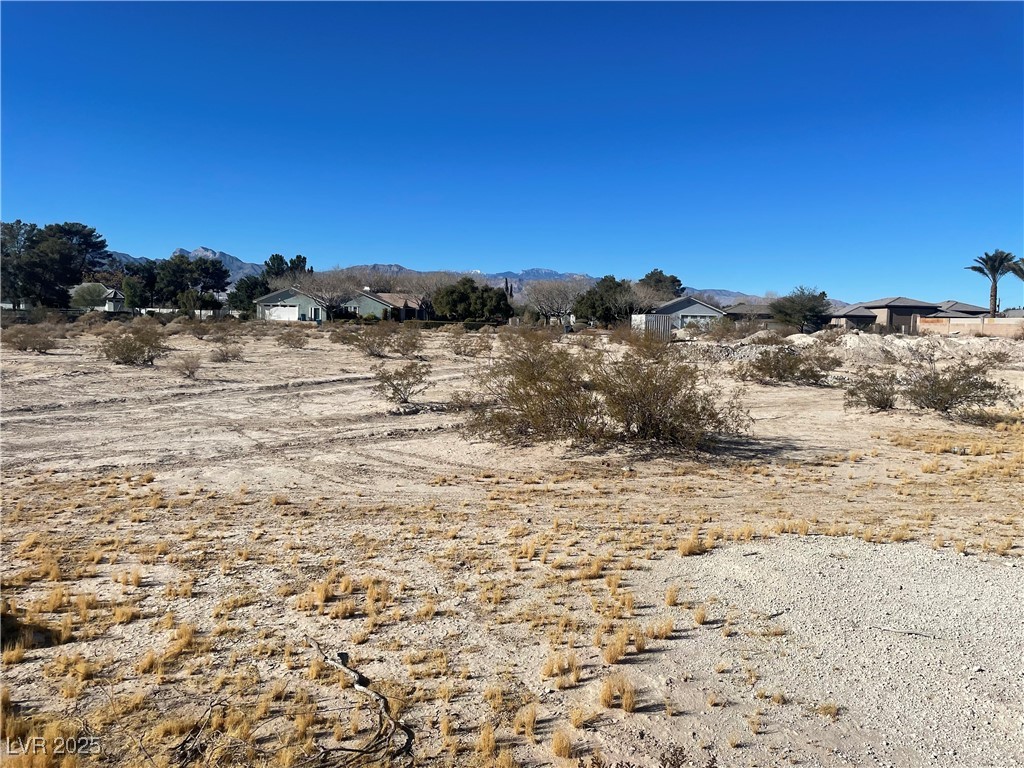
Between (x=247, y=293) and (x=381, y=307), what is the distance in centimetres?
2061

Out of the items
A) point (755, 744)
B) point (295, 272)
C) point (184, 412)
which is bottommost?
point (755, 744)

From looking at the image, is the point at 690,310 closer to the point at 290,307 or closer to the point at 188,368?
the point at 290,307

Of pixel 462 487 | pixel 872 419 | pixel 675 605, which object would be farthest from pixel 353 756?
pixel 872 419

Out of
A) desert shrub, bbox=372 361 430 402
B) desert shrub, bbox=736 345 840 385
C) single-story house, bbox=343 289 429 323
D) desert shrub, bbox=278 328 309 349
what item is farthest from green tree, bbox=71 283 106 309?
desert shrub, bbox=736 345 840 385

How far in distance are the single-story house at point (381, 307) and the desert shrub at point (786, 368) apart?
57496 mm

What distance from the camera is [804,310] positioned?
6425 cm

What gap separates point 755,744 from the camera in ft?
12.4

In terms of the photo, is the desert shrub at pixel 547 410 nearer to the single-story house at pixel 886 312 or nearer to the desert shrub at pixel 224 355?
the desert shrub at pixel 224 355

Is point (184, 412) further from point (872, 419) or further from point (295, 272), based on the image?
point (295, 272)

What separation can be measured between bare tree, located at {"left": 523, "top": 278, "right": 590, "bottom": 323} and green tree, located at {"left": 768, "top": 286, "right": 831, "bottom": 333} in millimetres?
24165

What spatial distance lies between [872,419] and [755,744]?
1478 centimetres

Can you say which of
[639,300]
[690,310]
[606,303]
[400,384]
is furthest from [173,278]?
[400,384]

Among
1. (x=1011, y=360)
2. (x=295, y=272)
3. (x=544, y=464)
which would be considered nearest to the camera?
(x=544, y=464)

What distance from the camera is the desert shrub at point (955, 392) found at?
54.3 feet
